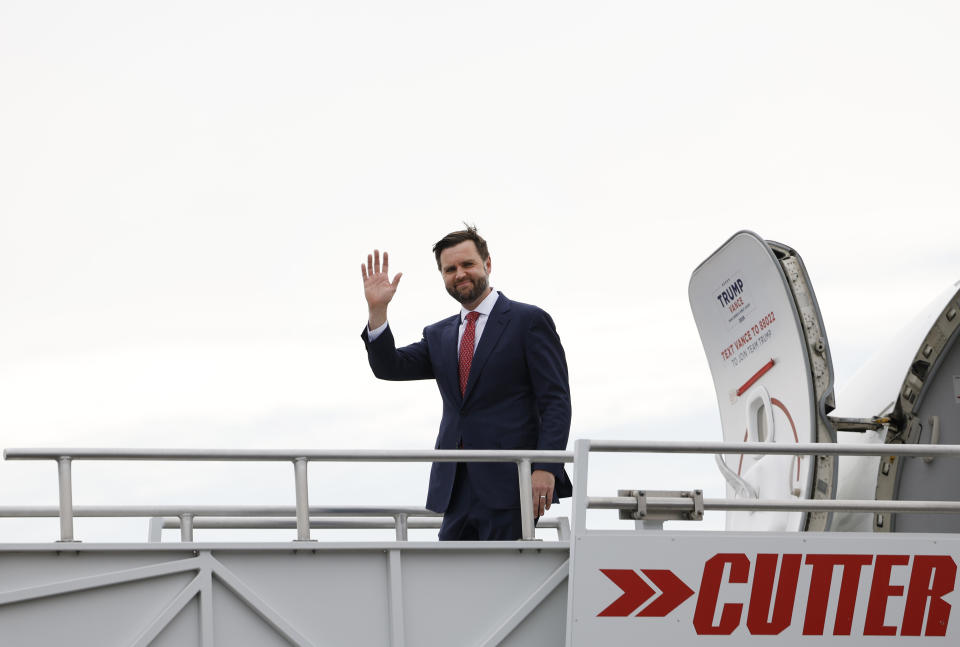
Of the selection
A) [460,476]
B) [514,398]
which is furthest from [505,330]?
[460,476]

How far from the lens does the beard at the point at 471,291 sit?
7.61m

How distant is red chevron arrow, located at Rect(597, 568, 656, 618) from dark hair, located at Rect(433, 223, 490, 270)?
196 centimetres

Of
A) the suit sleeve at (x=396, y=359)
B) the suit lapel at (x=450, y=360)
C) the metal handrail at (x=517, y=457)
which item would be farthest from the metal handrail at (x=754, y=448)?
the suit sleeve at (x=396, y=359)

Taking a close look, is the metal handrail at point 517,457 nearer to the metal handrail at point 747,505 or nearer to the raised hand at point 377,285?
the metal handrail at point 747,505

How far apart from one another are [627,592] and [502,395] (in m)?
1.36

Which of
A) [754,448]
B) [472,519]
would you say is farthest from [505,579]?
[754,448]

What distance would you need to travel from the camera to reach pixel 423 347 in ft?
26.1

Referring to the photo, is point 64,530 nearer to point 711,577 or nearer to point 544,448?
point 544,448

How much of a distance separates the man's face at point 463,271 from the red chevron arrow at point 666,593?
73.6 inches

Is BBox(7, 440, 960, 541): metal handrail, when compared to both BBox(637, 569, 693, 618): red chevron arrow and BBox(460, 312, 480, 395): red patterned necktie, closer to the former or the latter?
BBox(637, 569, 693, 618): red chevron arrow

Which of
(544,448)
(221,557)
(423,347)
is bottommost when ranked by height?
(221,557)

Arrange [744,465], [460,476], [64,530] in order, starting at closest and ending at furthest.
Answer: [64,530], [460,476], [744,465]

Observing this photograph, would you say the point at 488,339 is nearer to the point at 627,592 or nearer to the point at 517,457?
the point at 517,457

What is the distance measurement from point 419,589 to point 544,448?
1.06 meters
